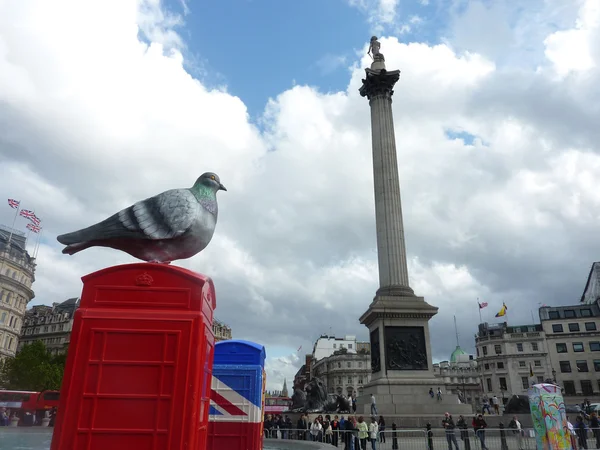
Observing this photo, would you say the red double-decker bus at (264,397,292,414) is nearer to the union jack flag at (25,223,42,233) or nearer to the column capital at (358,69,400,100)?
the column capital at (358,69,400,100)

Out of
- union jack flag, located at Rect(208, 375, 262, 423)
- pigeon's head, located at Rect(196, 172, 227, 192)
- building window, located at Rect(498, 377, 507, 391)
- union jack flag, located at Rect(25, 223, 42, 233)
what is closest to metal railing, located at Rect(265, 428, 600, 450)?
union jack flag, located at Rect(208, 375, 262, 423)

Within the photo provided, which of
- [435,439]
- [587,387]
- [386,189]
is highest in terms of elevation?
[386,189]

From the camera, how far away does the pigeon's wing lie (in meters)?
5.82

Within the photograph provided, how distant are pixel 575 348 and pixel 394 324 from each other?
63814 millimetres

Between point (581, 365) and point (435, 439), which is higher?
point (581, 365)

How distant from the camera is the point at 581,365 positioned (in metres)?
71.5

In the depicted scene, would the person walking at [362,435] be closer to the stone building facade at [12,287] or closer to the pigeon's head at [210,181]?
the pigeon's head at [210,181]

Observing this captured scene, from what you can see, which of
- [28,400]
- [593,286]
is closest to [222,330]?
[28,400]

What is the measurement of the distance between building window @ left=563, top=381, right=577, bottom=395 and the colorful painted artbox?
230 ft

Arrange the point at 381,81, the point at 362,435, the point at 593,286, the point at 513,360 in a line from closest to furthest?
the point at 362,435 < the point at 381,81 < the point at 513,360 < the point at 593,286

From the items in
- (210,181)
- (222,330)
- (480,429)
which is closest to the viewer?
(210,181)

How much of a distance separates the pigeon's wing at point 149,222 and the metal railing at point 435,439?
13.4 meters

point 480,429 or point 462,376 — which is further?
point 462,376

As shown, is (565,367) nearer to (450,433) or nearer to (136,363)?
(450,433)
